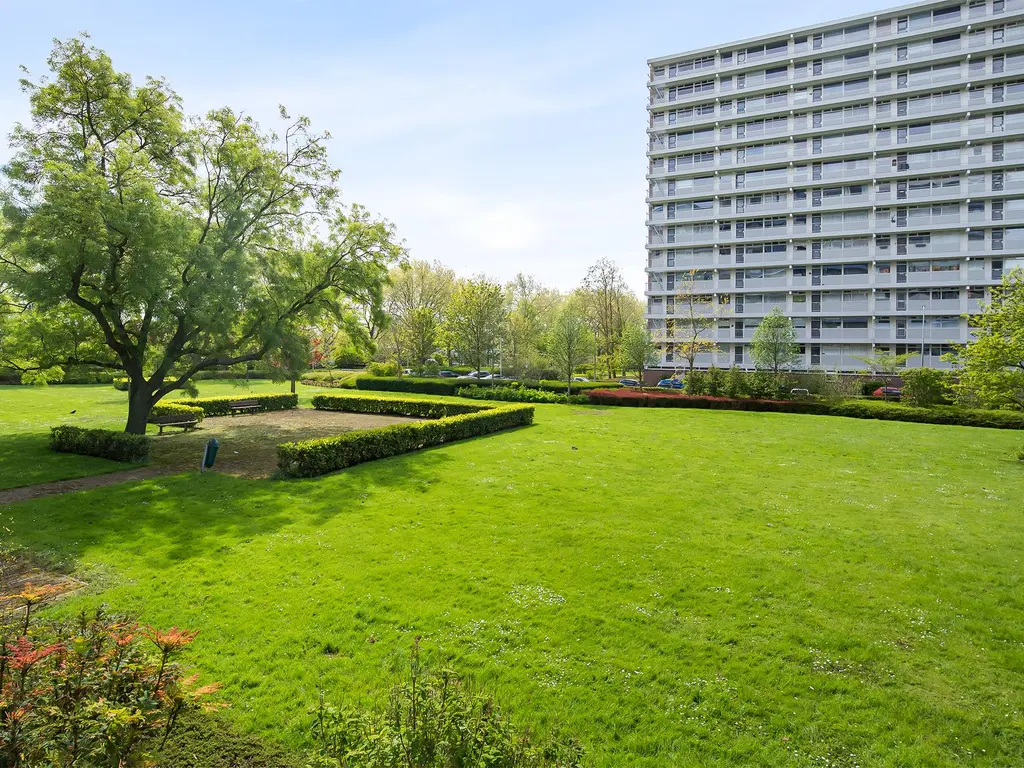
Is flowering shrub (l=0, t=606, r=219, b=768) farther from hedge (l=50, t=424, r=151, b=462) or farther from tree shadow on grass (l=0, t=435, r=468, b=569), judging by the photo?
hedge (l=50, t=424, r=151, b=462)

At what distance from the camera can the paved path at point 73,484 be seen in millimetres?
10922

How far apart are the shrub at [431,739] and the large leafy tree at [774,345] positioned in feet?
134

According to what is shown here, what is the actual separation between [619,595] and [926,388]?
90.6 ft

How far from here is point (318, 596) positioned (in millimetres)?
6707

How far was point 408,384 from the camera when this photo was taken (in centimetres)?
3944

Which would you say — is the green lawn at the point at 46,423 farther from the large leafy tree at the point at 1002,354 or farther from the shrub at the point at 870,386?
the shrub at the point at 870,386

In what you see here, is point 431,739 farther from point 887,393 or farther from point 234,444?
point 887,393

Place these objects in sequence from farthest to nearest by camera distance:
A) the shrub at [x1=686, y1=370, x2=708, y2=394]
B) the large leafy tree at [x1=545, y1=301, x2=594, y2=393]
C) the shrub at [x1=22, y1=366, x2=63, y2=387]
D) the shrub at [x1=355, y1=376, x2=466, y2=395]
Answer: the shrub at [x1=355, y1=376, x2=466, y2=395] → the large leafy tree at [x1=545, y1=301, x2=594, y2=393] → the shrub at [x1=686, y1=370, x2=708, y2=394] → the shrub at [x1=22, y1=366, x2=63, y2=387]

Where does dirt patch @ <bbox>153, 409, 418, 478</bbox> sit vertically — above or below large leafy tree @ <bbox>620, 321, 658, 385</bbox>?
below

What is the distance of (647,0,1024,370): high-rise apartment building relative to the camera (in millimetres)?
44875

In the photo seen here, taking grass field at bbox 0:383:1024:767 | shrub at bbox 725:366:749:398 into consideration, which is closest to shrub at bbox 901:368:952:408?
shrub at bbox 725:366:749:398

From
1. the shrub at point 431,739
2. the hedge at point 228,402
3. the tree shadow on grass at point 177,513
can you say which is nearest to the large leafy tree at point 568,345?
→ the hedge at point 228,402

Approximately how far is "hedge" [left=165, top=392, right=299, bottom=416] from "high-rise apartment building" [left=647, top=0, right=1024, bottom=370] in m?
33.6

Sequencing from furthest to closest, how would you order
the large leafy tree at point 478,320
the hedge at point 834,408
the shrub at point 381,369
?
the shrub at point 381,369, the large leafy tree at point 478,320, the hedge at point 834,408
